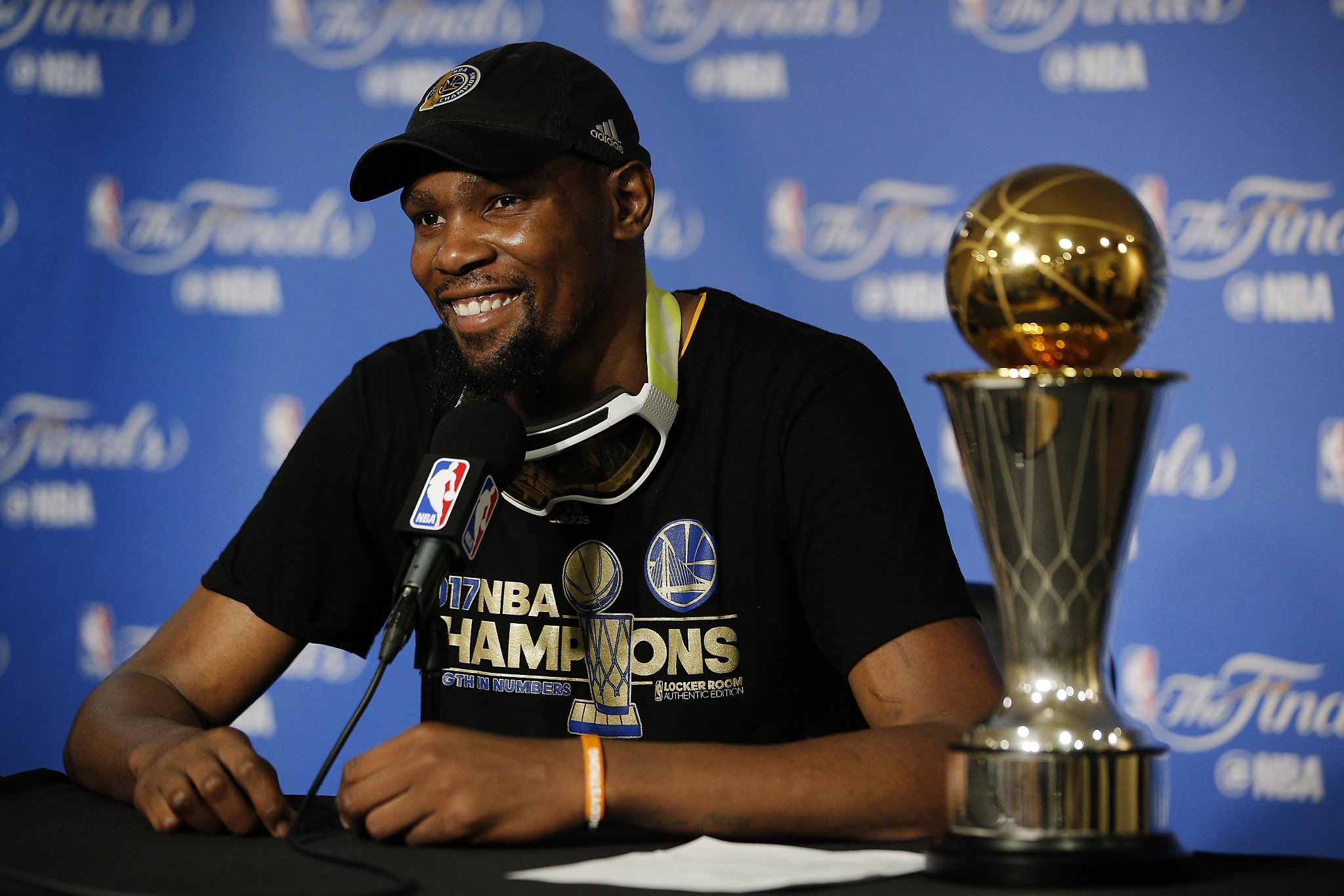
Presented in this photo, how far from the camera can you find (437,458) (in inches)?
40.7

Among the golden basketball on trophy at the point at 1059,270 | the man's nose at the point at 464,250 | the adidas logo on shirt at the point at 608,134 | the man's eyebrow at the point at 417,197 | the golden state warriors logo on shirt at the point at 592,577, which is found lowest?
the golden state warriors logo on shirt at the point at 592,577

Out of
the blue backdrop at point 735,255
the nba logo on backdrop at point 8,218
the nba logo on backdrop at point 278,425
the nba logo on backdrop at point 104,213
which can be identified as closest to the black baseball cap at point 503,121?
the blue backdrop at point 735,255

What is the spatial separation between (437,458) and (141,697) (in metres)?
0.54

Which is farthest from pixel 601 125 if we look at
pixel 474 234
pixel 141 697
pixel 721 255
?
pixel 721 255

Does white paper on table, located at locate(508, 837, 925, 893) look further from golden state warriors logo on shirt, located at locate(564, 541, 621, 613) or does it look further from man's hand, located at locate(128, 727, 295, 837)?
golden state warriors logo on shirt, located at locate(564, 541, 621, 613)

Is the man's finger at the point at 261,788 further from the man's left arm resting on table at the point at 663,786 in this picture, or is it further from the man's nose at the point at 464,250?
the man's nose at the point at 464,250

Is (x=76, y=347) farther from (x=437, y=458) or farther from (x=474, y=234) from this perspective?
(x=437, y=458)

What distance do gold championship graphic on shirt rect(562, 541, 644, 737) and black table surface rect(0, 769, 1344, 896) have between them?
362 millimetres

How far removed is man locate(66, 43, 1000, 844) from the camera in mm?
1319

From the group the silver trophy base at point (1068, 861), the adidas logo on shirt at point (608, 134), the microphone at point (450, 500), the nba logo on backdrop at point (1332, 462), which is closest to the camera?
the silver trophy base at point (1068, 861)

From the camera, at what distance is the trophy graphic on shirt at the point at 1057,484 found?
2.68 feet

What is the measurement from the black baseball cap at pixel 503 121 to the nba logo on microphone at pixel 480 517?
41 centimetres

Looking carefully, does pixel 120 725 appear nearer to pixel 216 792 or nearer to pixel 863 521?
pixel 216 792

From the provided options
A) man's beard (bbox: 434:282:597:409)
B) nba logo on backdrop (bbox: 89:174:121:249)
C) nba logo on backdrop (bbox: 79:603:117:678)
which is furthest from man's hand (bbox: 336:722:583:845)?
nba logo on backdrop (bbox: 89:174:121:249)
